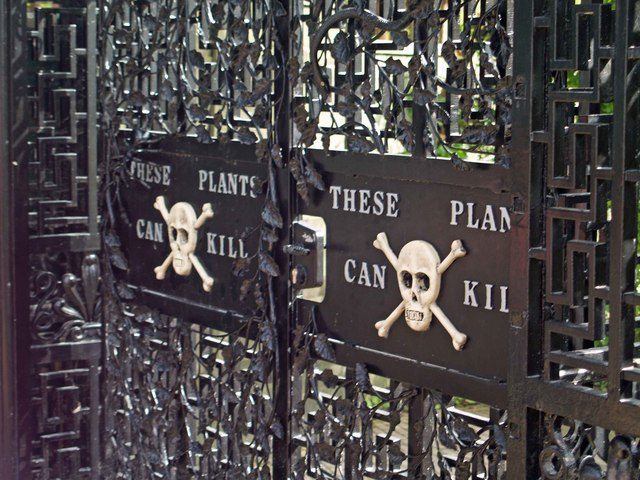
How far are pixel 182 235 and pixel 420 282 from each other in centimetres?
127

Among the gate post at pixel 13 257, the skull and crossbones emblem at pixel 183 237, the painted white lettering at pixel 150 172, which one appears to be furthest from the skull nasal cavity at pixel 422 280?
the gate post at pixel 13 257

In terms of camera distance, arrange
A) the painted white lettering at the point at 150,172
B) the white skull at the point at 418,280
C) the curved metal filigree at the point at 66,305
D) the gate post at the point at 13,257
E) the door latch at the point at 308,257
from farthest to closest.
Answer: the curved metal filigree at the point at 66,305 < the gate post at the point at 13,257 < the painted white lettering at the point at 150,172 < the door latch at the point at 308,257 < the white skull at the point at 418,280

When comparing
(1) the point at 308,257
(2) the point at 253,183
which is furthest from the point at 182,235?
(1) the point at 308,257

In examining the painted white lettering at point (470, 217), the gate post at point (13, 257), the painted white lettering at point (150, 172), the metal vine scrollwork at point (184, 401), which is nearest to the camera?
the painted white lettering at point (470, 217)

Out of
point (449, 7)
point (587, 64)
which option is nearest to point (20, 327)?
point (449, 7)

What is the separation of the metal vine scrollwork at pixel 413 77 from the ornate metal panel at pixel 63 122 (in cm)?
141

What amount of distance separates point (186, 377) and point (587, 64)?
2.09 m

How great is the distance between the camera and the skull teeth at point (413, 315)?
10.9ft

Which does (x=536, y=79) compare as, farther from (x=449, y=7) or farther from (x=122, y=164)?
(x=122, y=164)

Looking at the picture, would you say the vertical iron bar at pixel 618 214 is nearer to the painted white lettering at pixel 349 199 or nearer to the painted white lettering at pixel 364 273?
the painted white lettering at pixel 364 273

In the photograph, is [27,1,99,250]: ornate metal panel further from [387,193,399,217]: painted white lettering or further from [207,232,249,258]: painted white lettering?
[387,193,399,217]: painted white lettering

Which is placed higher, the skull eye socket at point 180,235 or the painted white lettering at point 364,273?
the skull eye socket at point 180,235

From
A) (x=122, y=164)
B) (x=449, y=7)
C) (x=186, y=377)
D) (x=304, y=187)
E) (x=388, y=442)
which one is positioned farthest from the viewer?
(x=122, y=164)

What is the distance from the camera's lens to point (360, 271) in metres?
3.53
